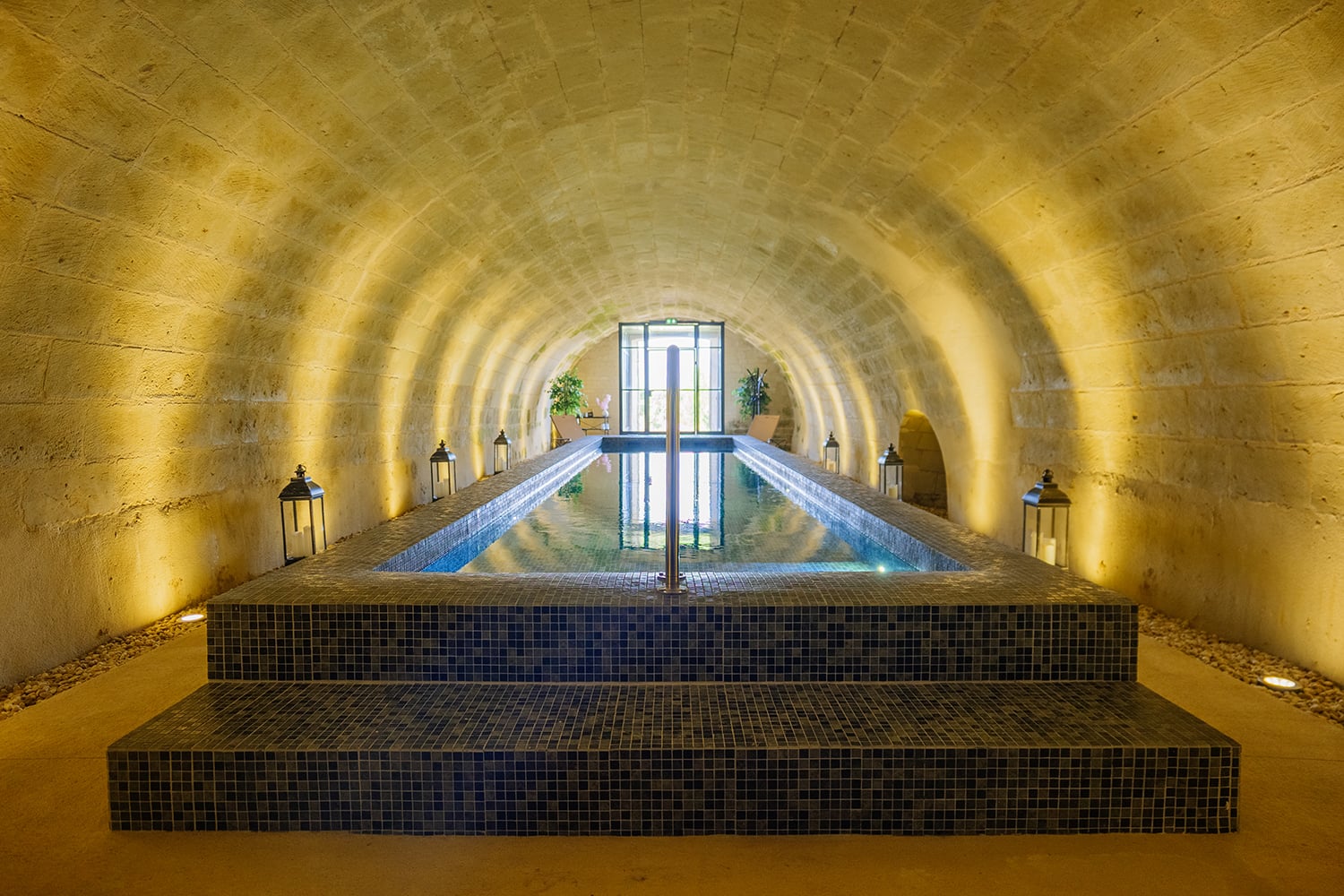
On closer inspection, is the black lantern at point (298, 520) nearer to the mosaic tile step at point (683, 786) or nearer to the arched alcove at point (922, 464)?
the mosaic tile step at point (683, 786)

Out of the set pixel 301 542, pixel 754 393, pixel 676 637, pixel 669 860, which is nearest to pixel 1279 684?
pixel 676 637

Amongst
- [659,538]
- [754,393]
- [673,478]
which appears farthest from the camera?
[754,393]

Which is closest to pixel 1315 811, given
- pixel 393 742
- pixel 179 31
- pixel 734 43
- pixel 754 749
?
pixel 754 749

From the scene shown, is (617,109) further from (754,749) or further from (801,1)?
(754,749)

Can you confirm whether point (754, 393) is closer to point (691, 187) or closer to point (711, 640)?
point (691, 187)

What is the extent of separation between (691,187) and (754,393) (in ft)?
43.2

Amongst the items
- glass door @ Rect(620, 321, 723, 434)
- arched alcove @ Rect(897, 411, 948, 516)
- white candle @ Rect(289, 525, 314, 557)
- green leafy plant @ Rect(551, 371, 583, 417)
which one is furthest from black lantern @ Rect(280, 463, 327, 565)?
glass door @ Rect(620, 321, 723, 434)

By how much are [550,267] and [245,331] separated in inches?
183

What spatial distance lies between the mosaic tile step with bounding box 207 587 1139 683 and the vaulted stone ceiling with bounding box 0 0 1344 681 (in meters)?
1.54

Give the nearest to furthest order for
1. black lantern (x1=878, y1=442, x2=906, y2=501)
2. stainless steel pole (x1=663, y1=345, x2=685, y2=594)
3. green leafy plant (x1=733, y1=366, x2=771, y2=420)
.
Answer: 1. stainless steel pole (x1=663, y1=345, x2=685, y2=594)
2. black lantern (x1=878, y1=442, x2=906, y2=501)
3. green leafy plant (x1=733, y1=366, x2=771, y2=420)

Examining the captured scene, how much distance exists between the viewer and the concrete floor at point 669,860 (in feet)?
6.93

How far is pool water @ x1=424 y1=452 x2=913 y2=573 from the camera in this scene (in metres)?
5.09

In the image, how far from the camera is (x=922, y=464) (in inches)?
403

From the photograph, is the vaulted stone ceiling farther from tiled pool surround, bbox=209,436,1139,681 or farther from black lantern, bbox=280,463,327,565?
tiled pool surround, bbox=209,436,1139,681
